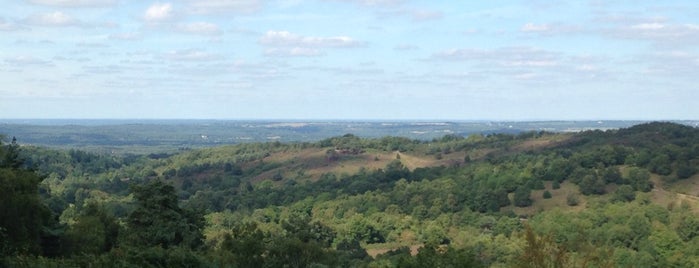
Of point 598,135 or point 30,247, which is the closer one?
point 30,247

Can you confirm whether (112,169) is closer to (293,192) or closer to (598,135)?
(293,192)

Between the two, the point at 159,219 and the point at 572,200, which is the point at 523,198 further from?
the point at 159,219

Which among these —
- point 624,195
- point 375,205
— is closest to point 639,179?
point 624,195

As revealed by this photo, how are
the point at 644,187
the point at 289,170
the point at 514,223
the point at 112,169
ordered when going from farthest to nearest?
the point at 112,169
the point at 289,170
the point at 644,187
the point at 514,223

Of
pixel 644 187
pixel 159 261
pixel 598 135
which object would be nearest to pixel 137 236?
pixel 159 261

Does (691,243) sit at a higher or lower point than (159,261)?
lower

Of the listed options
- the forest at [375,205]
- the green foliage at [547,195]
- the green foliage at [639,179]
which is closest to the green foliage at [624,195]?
the forest at [375,205]

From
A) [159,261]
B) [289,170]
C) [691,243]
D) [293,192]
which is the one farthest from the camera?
[289,170]

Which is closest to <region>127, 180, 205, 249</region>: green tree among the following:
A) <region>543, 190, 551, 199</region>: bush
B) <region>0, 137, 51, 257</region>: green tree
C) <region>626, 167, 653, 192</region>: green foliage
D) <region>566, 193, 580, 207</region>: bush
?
<region>0, 137, 51, 257</region>: green tree
